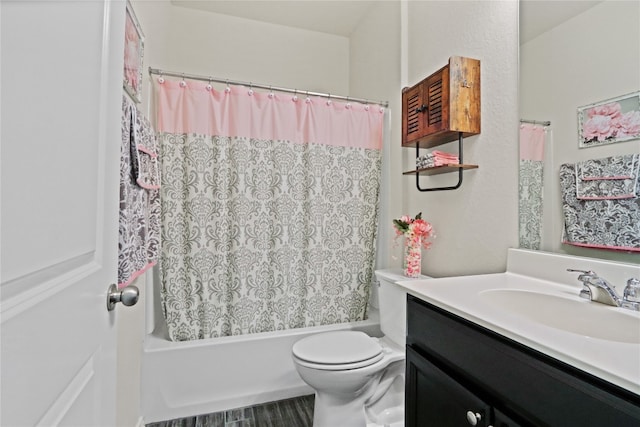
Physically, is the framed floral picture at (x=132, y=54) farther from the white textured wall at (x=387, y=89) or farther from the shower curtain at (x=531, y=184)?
the shower curtain at (x=531, y=184)

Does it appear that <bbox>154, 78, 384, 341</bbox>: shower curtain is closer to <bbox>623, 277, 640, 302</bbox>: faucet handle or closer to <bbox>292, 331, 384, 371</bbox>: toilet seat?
<bbox>292, 331, 384, 371</bbox>: toilet seat

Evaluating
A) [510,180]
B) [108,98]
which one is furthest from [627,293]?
[108,98]

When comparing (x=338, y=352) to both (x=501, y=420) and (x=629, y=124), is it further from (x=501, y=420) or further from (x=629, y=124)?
(x=629, y=124)

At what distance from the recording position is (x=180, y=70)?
2510 mm

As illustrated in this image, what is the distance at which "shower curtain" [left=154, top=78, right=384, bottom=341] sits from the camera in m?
1.82

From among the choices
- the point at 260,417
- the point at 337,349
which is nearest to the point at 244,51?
the point at 337,349

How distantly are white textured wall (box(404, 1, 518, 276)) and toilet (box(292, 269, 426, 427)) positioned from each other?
0.37m

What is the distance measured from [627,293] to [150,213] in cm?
182

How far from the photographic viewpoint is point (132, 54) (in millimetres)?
1290

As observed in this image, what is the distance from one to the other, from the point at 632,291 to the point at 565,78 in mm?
815

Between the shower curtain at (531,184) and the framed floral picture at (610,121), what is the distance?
17cm

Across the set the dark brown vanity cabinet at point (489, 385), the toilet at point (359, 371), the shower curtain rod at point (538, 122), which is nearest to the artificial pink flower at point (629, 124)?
the shower curtain rod at point (538, 122)

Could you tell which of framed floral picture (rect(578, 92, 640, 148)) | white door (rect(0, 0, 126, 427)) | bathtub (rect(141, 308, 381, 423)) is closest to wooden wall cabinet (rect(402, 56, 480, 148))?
framed floral picture (rect(578, 92, 640, 148))

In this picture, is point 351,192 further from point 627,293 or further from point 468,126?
point 627,293
